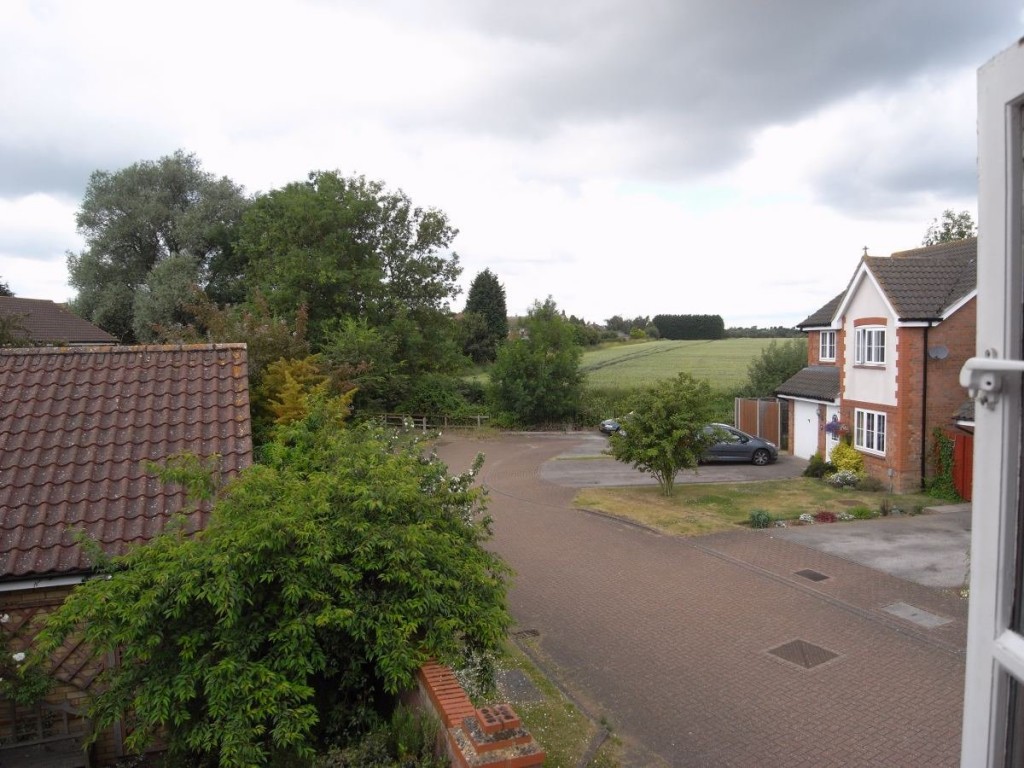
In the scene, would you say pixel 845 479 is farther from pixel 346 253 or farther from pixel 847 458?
pixel 346 253

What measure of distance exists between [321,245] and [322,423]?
30.1 meters

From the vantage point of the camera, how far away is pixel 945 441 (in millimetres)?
20203

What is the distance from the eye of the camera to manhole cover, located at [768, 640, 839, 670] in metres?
10.1

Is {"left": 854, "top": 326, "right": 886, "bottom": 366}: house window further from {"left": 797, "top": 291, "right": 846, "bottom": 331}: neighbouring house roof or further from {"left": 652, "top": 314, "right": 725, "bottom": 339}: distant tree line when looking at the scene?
{"left": 652, "top": 314, "right": 725, "bottom": 339}: distant tree line

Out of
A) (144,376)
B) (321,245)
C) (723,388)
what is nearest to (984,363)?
(144,376)

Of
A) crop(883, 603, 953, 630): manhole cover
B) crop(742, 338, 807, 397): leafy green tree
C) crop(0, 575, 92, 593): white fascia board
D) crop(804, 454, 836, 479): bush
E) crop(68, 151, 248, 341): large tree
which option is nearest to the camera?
crop(0, 575, 92, 593): white fascia board

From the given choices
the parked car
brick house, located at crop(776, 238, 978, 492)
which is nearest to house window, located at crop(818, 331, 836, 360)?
brick house, located at crop(776, 238, 978, 492)

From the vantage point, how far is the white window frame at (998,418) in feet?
4.57

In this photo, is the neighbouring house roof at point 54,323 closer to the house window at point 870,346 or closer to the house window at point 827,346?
the house window at point 827,346

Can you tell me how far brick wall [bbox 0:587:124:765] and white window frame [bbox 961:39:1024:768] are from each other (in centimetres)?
780

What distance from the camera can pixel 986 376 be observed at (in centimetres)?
140

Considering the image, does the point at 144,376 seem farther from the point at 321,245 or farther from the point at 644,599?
the point at 321,245

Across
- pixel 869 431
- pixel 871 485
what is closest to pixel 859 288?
pixel 869 431

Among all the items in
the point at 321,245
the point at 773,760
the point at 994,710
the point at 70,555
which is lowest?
the point at 773,760
